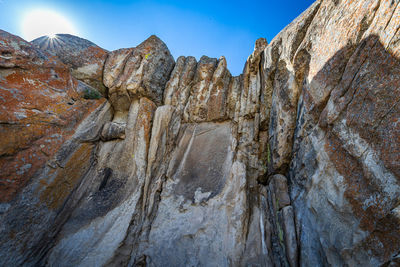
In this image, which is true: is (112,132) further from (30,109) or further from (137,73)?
(137,73)

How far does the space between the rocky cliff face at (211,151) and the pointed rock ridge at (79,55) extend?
0.07 metres

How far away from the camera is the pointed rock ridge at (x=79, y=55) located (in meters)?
7.88

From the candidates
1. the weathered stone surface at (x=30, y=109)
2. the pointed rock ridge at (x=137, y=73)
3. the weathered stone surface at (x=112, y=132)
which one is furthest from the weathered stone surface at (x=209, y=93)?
the weathered stone surface at (x=30, y=109)

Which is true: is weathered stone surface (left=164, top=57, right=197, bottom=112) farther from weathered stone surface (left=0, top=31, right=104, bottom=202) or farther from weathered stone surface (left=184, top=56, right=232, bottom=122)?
weathered stone surface (left=0, top=31, right=104, bottom=202)

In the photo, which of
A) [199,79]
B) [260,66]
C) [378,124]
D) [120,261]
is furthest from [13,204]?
[260,66]

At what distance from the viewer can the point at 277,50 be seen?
6348mm

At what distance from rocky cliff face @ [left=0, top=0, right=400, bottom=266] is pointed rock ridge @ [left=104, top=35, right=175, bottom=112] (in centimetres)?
6

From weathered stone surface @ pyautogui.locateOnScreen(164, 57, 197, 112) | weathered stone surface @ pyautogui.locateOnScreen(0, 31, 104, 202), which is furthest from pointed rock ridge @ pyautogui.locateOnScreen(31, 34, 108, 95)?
weathered stone surface @ pyautogui.locateOnScreen(164, 57, 197, 112)

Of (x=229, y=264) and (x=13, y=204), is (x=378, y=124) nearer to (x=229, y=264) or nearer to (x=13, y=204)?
(x=229, y=264)

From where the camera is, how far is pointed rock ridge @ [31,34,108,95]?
788 cm

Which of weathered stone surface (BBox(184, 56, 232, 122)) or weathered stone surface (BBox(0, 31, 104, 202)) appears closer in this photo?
weathered stone surface (BBox(0, 31, 104, 202))

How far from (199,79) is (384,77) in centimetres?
626

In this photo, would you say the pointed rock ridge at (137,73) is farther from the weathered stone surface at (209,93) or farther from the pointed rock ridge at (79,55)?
the weathered stone surface at (209,93)

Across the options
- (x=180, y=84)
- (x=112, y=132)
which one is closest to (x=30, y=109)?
(x=112, y=132)
